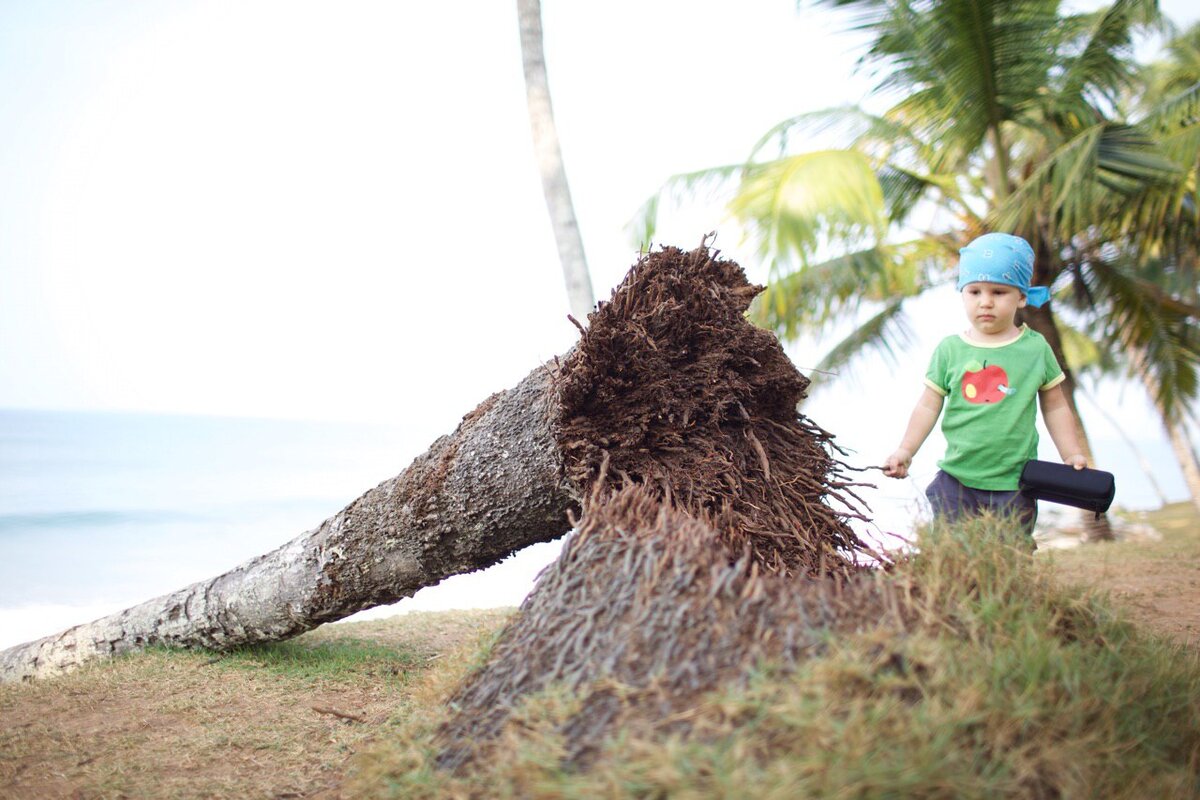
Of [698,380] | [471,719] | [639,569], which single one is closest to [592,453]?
[698,380]

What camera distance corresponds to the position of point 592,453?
3512 mm

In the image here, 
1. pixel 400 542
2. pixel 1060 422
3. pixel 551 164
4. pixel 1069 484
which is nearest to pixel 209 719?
pixel 400 542

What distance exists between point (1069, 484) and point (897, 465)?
703mm

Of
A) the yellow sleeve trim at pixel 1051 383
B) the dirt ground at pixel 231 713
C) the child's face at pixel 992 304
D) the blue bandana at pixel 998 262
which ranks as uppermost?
the blue bandana at pixel 998 262

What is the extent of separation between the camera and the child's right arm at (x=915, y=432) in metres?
3.83

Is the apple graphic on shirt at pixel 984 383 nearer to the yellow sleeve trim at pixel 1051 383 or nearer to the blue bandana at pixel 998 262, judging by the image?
the yellow sleeve trim at pixel 1051 383

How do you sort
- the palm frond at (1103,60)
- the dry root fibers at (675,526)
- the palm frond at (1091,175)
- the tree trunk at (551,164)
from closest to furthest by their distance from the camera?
the dry root fibers at (675,526), the tree trunk at (551,164), the palm frond at (1091,175), the palm frond at (1103,60)

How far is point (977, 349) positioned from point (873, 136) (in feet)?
24.2

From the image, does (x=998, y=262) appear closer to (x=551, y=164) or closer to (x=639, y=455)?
(x=639, y=455)

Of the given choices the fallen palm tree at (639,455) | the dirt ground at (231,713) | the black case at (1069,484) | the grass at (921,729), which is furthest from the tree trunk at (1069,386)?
the grass at (921,729)

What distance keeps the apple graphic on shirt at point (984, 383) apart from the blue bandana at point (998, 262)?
0.38m

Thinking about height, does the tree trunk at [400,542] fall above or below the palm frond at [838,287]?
below

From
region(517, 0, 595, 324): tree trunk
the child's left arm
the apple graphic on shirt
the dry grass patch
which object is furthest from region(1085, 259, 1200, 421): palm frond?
the dry grass patch

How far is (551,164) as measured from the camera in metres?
8.37
